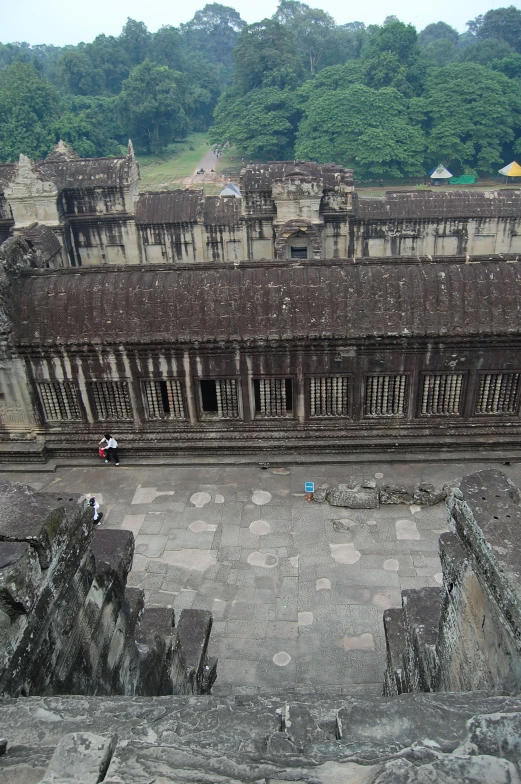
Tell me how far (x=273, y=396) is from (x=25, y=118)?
219 feet

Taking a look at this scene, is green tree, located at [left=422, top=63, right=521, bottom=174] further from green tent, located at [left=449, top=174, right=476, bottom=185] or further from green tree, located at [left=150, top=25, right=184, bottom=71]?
green tree, located at [left=150, top=25, right=184, bottom=71]

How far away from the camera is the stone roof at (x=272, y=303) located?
12.0m

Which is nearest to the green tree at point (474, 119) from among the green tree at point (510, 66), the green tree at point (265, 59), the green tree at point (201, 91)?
the green tree at point (510, 66)

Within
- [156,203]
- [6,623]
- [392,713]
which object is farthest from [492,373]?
[156,203]

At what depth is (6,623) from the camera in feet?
13.6

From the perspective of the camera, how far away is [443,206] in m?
22.5

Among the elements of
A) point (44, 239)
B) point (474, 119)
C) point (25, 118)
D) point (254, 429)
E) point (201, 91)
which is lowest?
point (254, 429)

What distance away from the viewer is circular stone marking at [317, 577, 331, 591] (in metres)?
10.1

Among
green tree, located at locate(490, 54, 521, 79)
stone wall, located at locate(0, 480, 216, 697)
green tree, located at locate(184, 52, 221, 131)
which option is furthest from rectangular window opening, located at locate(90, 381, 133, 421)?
green tree, located at locate(184, 52, 221, 131)

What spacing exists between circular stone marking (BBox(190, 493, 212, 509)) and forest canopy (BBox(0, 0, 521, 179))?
184 ft

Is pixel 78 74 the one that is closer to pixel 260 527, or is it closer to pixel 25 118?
pixel 25 118

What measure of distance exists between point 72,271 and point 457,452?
9.97 metres

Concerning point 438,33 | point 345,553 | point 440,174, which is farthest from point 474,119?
point 438,33

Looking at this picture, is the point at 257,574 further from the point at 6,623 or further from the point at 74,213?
the point at 74,213
